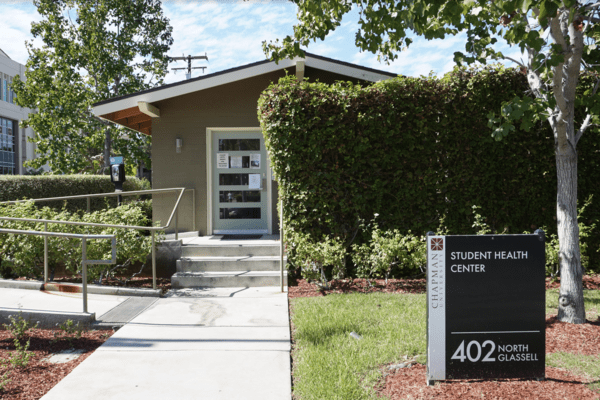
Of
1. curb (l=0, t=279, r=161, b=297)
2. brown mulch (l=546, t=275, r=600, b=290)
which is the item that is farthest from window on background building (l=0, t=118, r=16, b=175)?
brown mulch (l=546, t=275, r=600, b=290)

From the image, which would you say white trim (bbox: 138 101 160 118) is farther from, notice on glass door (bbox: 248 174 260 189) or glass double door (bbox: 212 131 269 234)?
notice on glass door (bbox: 248 174 260 189)

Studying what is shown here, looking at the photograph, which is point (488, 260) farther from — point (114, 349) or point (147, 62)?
point (147, 62)

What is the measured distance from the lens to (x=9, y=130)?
37.2 m

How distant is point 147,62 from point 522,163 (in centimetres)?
1845

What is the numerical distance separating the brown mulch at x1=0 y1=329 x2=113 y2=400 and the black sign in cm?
298

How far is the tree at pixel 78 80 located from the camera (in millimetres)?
18797

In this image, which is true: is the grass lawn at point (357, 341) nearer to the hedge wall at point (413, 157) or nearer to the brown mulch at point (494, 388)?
the brown mulch at point (494, 388)

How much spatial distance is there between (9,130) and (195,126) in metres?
35.3

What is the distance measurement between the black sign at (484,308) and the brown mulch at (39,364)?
Result: 9.77 ft

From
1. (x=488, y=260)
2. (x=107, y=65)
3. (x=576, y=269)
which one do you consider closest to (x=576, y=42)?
(x=576, y=269)

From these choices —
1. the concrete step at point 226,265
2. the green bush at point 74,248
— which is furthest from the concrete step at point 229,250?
the green bush at point 74,248

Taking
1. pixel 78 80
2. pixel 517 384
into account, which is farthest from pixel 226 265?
pixel 78 80

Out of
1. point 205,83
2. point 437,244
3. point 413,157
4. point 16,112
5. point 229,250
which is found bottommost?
point 229,250

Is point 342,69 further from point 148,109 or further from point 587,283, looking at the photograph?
point 587,283
